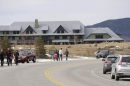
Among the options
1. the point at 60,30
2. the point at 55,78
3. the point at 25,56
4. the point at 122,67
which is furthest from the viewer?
the point at 60,30

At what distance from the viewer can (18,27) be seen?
124 metres

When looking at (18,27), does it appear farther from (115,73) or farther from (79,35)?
(115,73)

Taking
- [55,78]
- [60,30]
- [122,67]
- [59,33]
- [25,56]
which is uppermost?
[60,30]

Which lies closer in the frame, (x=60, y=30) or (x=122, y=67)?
(x=122, y=67)

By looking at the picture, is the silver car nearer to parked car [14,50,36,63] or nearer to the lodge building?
parked car [14,50,36,63]

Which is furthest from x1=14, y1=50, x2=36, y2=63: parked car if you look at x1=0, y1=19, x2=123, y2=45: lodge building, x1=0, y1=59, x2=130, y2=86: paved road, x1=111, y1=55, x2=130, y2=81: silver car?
x1=0, y1=19, x2=123, y2=45: lodge building

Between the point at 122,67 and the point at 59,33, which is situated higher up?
the point at 59,33

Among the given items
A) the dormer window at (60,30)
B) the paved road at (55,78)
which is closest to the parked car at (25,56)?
the paved road at (55,78)

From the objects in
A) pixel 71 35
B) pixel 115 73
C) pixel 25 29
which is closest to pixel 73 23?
pixel 71 35

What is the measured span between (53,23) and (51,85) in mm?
110731

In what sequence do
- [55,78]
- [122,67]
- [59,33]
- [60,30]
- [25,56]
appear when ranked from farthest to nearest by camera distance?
1. [60,30]
2. [59,33]
3. [25,56]
4. [55,78]
5. [122,67]

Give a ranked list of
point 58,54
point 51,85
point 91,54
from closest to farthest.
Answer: point 51,85 < point 58,54 < point 91,54

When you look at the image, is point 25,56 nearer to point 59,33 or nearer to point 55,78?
point 55,78

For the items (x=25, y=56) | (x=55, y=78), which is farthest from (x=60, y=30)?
(x=55, y=78)
